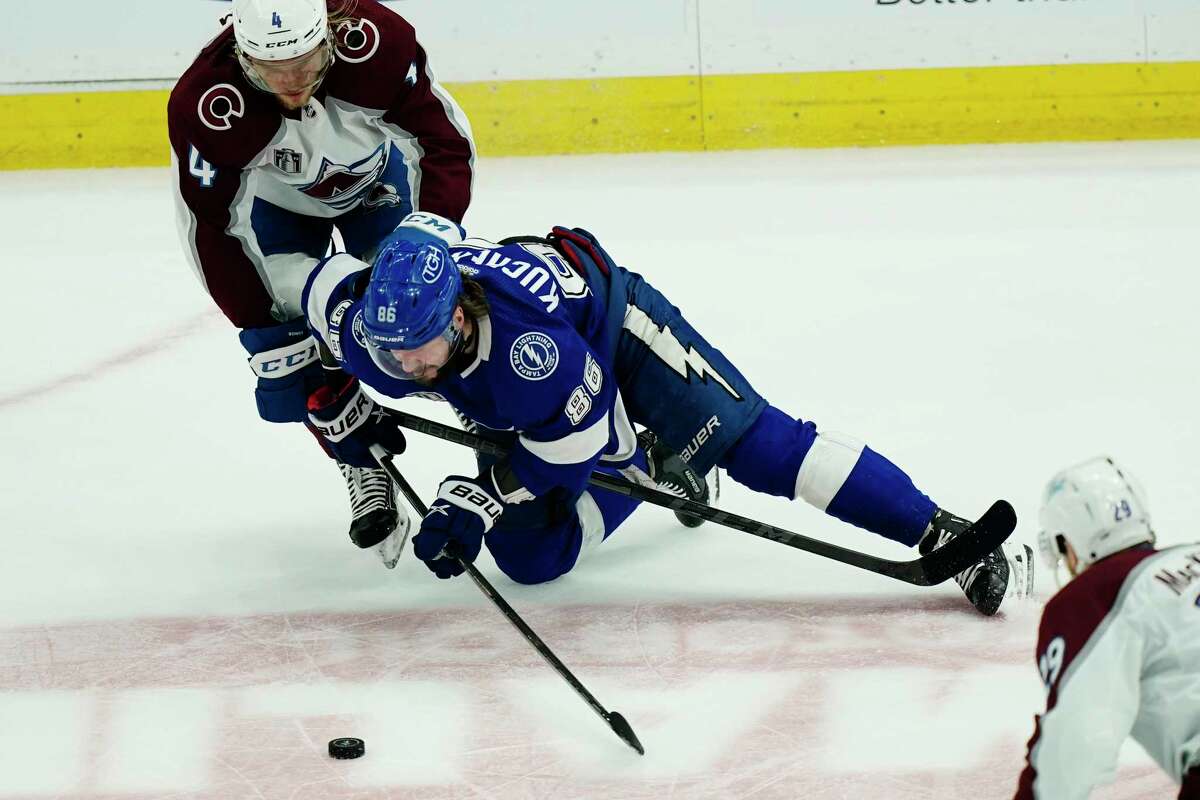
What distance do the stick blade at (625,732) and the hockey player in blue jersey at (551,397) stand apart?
43 cm

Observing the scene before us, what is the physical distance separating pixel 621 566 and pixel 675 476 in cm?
25

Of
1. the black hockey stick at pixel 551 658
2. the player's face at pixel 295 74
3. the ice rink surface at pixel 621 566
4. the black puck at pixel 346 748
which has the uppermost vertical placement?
the player's face at pixel 295 74

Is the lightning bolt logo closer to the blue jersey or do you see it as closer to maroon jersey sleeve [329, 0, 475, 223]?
the blue jersey

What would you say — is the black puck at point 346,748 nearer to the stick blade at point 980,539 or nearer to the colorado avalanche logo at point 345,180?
the stick blade at point 980,539

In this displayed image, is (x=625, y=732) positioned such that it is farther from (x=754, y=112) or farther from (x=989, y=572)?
(x=754, y=112)

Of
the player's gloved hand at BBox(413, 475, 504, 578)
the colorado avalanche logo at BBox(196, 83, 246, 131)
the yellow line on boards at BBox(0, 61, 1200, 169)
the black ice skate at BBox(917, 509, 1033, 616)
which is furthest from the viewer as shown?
the yellow line on boards at BBox(0, 61, 1200, 169)

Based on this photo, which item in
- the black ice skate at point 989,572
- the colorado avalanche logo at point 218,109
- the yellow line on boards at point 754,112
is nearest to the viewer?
the black ice skate at point 989,572

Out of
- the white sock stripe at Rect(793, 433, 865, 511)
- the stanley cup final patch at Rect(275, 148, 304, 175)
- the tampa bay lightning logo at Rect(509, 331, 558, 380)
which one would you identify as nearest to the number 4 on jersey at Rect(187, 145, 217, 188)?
the stanley cup final patch at Rect(275, 148, 304, 175)

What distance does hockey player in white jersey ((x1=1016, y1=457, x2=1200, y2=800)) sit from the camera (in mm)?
1491

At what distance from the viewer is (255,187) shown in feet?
9.80

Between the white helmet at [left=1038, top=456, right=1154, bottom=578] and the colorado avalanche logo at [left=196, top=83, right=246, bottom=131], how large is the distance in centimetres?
176

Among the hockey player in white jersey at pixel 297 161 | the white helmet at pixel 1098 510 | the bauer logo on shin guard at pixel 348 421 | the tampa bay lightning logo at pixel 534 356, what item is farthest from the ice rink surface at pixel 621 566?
the white helmet at pixel 1098 510

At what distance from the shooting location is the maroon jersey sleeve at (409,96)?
114 inches

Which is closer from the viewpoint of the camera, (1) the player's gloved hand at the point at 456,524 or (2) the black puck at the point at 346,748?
(2) the black puck at the point at 346,748
